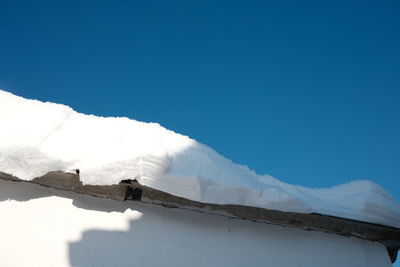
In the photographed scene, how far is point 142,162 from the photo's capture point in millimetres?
1413

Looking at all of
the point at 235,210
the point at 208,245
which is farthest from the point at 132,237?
the point at 235,210

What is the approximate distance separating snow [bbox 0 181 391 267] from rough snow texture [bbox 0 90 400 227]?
241 millimetres

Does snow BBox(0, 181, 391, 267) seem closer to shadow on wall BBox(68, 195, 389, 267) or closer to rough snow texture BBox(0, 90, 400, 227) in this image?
shadow on wall BBox(68, 195, 389, 267)

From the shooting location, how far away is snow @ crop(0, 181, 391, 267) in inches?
56.7

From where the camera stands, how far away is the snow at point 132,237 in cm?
144

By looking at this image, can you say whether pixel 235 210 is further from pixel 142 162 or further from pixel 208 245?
pixel 142 162

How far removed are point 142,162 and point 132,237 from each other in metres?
0.41

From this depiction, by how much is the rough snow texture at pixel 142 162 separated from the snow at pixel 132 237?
0.79 feet

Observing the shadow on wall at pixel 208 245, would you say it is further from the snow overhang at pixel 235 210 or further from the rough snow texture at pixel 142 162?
the rough snow texture at pixel 142 162

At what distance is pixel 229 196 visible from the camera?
1.52 meters

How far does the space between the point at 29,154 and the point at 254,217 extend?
1.16 metres

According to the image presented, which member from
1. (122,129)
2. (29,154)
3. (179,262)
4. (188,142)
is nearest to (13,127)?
(29,154)

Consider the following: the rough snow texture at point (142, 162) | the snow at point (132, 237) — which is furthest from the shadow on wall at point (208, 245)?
the rough snow texture at point (142, 162)

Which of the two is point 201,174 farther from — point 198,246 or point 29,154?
point 29,154
